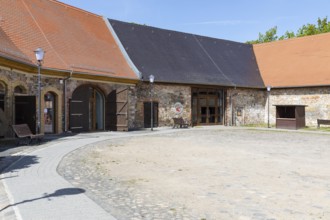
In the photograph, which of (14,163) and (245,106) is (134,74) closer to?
(245,106)

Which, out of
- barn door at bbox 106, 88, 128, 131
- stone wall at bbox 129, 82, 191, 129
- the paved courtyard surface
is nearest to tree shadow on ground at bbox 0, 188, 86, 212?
the paved courtyard surface

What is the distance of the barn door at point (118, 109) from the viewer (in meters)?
20.2

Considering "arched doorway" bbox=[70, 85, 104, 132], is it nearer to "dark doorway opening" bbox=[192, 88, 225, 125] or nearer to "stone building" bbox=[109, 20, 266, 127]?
"stone building" bbox=[109, 20, 266, 127]

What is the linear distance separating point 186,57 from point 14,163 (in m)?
20.3

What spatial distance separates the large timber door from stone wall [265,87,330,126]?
20414 millimetres

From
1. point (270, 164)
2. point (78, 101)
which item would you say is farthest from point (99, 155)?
point (78, 101)

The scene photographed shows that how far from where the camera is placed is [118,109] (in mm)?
20188

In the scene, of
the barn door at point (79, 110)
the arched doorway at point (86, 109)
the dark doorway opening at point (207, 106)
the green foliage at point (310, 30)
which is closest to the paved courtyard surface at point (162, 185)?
the barn door at point (79, 110)

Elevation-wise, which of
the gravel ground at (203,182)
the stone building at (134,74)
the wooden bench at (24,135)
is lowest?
the gravel ground at (203,182)

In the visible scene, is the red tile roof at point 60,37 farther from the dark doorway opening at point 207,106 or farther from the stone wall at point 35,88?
the dark doorway opening at point 207,106

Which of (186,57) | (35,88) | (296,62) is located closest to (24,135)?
(35,88)

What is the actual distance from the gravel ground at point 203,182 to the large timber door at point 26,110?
13.5ft

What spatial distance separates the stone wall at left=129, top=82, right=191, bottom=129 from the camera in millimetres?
22469

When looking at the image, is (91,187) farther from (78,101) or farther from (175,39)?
(175,39)
